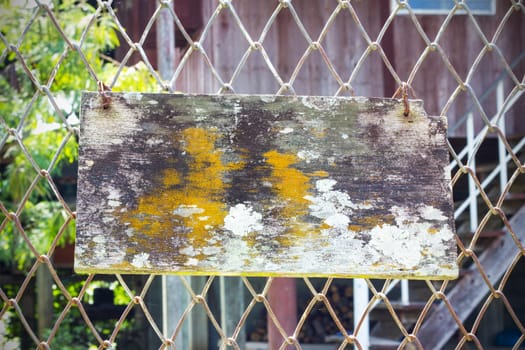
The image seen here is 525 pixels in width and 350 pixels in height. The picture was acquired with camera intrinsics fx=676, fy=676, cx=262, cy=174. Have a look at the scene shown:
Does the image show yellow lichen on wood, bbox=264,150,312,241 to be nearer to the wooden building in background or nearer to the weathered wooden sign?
the weathered wooden sign

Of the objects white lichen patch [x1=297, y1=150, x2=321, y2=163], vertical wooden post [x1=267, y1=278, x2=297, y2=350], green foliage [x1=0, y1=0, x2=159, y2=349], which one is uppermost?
green foliage [x1=0, y1=0, x2=159, y2=349]

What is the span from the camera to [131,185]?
1237 mm

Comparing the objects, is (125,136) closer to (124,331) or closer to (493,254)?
(493,254)

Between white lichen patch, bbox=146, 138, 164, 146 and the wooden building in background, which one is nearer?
white lichen patch, bbox=146, 138, 164, 146

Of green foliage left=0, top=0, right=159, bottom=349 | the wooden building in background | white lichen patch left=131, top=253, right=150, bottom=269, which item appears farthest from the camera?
the wooden building in background

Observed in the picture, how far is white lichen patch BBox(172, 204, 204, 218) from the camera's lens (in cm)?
123

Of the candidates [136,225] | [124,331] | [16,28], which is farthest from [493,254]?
[124,331]

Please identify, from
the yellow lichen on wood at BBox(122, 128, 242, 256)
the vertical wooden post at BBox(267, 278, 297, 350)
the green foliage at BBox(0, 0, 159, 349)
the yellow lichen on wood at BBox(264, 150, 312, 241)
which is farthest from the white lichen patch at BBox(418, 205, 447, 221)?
the vertical wooden post at BBox(267, 278, 297, 350)

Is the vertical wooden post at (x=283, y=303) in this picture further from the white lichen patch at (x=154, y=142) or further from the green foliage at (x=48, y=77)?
the white lichen patch at (x=154, y=142)

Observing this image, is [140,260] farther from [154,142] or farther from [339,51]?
[339,51]

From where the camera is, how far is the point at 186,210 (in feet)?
4.05

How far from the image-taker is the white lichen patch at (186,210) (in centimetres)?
123

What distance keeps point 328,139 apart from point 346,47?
14.2 ft

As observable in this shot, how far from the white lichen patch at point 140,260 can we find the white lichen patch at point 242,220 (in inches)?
6.0
